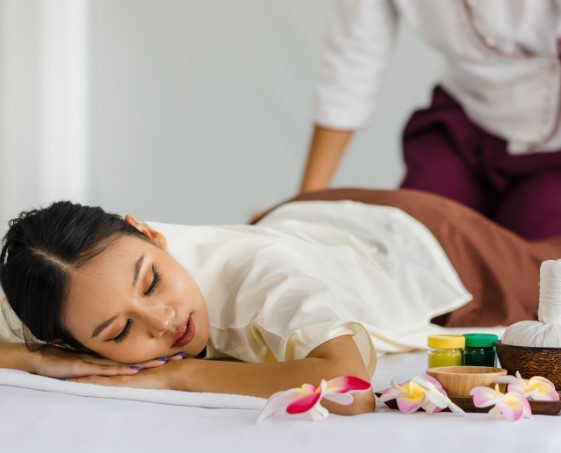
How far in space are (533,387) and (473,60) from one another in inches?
57.8

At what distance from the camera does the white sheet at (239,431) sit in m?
1.08

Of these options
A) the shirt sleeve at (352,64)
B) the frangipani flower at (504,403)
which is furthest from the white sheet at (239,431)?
the shirt sleeve at (352,64)

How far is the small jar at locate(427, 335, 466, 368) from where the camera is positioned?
1.34 meters

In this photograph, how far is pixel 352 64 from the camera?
8.90 feet

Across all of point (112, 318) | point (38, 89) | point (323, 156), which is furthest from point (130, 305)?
point (38, 89)

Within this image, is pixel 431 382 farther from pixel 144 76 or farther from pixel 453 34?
pixel 144 76

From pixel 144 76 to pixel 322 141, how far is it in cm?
116

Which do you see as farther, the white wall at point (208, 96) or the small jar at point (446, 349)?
the white wall at point (208, 96)

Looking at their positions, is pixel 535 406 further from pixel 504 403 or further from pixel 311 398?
pixel 311 398

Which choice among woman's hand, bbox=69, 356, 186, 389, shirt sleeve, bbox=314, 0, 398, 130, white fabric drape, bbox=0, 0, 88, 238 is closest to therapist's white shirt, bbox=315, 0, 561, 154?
shirt sleeve, bbox=314, 0, 398, 130

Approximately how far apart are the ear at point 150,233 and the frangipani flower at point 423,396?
513 millimetres

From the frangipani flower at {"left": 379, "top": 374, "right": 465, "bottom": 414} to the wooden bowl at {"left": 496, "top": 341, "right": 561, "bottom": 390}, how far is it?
0.33 feet

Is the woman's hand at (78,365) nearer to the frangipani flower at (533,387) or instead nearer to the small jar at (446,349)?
the small jar at (446,349)

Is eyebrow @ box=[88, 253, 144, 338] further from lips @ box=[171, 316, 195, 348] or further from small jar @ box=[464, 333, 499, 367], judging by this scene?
small jar @ box=[464, 333, 499, 367]
